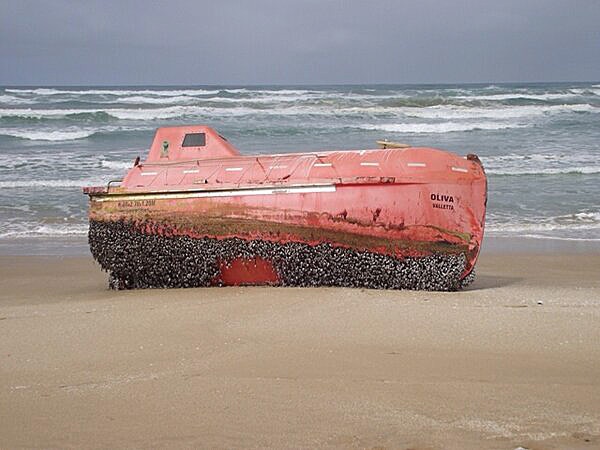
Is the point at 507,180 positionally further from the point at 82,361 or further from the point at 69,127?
the point at 69,127

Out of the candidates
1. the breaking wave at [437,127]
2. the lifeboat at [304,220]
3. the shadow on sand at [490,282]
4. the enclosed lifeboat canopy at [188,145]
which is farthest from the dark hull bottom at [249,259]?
the breaking wave at [437,127]

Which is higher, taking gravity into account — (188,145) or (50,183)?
(188,145)

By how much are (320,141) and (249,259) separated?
A: 1768 cm

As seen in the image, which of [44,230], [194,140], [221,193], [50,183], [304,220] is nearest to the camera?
[304,220]

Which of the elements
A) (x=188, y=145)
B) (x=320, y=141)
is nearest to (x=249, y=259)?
(x=188, y=145)

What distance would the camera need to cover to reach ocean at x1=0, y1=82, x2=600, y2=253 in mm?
11844

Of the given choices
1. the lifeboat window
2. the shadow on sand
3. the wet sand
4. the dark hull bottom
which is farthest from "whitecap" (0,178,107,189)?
the shadow on sand

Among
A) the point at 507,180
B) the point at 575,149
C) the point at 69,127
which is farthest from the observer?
the point at 69,127

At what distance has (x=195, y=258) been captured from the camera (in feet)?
22.2

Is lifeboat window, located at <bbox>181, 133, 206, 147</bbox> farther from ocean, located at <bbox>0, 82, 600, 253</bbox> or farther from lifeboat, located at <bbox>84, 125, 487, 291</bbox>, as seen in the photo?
ocean, located at <bbox>0, 82, 600, 253</bbox>

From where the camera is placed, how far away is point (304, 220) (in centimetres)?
648

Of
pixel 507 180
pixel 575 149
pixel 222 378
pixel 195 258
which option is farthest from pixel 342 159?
pixel 575 149

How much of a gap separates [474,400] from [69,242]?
7.55m

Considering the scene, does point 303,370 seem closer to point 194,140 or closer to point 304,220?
point 304,220
